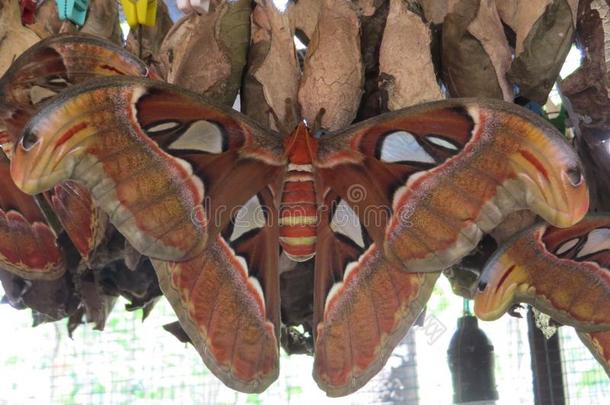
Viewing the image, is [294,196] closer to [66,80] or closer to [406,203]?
[406,203]

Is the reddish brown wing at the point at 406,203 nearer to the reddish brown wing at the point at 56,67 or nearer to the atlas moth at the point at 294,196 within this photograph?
the atlas moth at the point at 294,196

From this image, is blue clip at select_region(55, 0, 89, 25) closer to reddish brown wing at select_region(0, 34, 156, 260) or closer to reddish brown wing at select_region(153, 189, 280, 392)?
reddish brown wing at select_region(0, 34, 156, 260)

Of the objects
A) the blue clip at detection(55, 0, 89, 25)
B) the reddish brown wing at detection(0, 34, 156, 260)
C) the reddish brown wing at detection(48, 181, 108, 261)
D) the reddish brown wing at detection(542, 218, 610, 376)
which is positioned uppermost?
the blue clip at detection(55, 0, 89, 25)

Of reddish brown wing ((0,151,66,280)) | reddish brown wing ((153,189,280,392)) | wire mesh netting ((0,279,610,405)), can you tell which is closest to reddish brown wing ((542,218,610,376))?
reddish brown wing ((153,189,280,392))

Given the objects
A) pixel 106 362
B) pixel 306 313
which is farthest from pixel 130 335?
pixel 306 313

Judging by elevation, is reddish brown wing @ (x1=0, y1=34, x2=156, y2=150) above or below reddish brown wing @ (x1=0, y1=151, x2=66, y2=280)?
above

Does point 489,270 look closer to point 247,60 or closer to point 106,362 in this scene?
point 247,60
